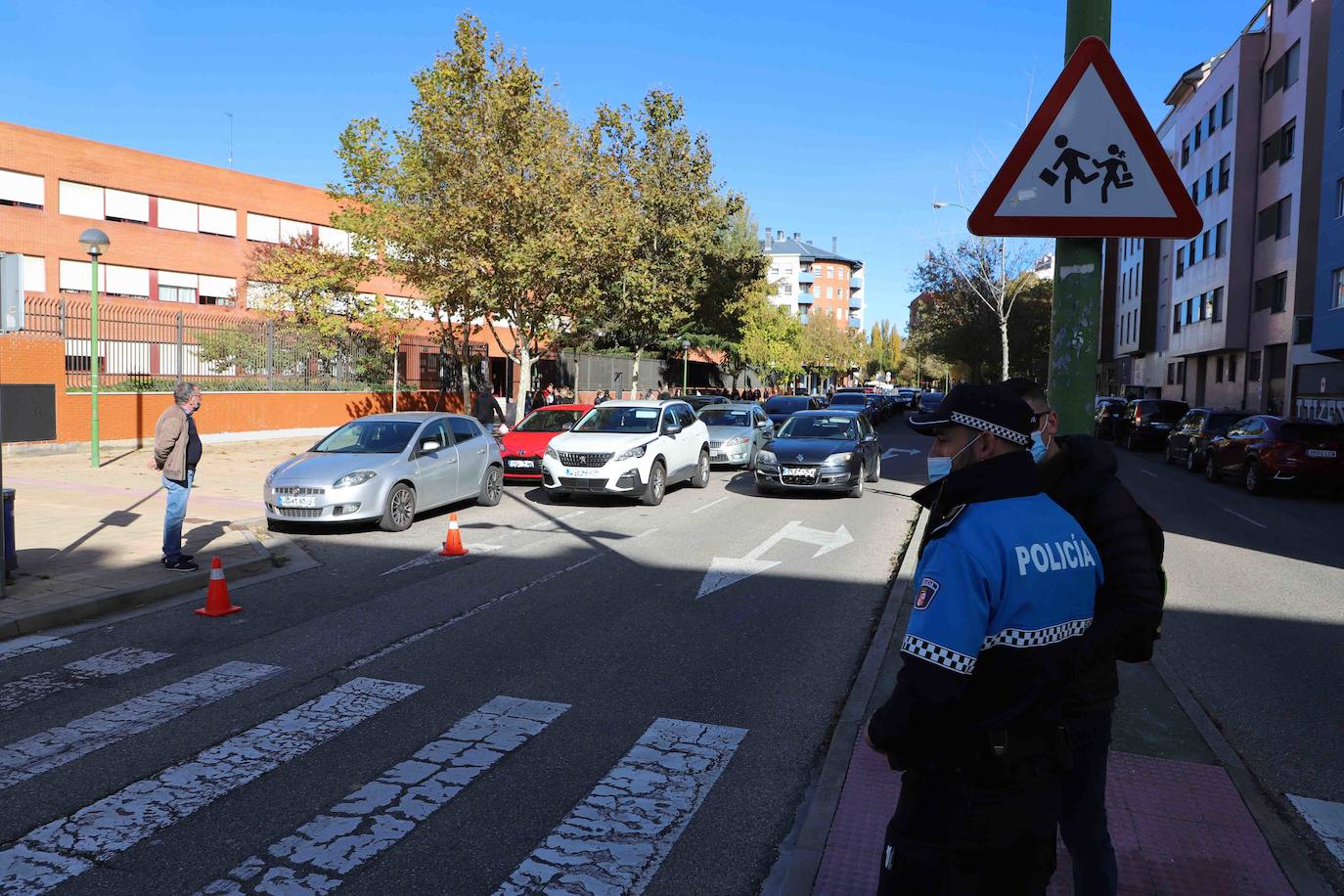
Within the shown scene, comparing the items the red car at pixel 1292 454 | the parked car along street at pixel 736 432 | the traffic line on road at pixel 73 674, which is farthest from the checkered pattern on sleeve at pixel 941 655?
the red car at pixel 1292 454

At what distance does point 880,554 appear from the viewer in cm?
1119

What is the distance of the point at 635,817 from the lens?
4230 millimetres

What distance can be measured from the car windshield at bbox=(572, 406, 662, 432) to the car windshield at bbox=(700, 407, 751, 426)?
539cm

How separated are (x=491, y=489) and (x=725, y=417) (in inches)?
336

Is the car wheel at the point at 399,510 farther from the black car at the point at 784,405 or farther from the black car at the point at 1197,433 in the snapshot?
the black car at the point at 784,405

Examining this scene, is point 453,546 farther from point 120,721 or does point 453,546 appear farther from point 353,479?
point 120,721

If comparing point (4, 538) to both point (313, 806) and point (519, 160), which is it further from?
point (519, 160)

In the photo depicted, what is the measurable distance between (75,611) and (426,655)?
3.17 metres

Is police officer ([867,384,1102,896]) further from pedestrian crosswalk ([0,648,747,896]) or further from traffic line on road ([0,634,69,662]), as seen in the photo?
traffic line on road ([0,634,69,662])

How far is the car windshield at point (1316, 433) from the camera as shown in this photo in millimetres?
18547

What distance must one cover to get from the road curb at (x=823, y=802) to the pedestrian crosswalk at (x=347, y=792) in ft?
1.51

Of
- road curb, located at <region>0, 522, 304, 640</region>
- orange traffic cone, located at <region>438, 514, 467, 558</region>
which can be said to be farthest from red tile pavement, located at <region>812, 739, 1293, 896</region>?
orange traffic cone, located at <region>438, 514, 467, 558</region>

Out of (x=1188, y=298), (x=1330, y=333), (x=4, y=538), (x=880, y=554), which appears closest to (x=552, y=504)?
(x=880, y=554)

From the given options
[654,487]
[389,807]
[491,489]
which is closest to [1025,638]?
[389,807]
